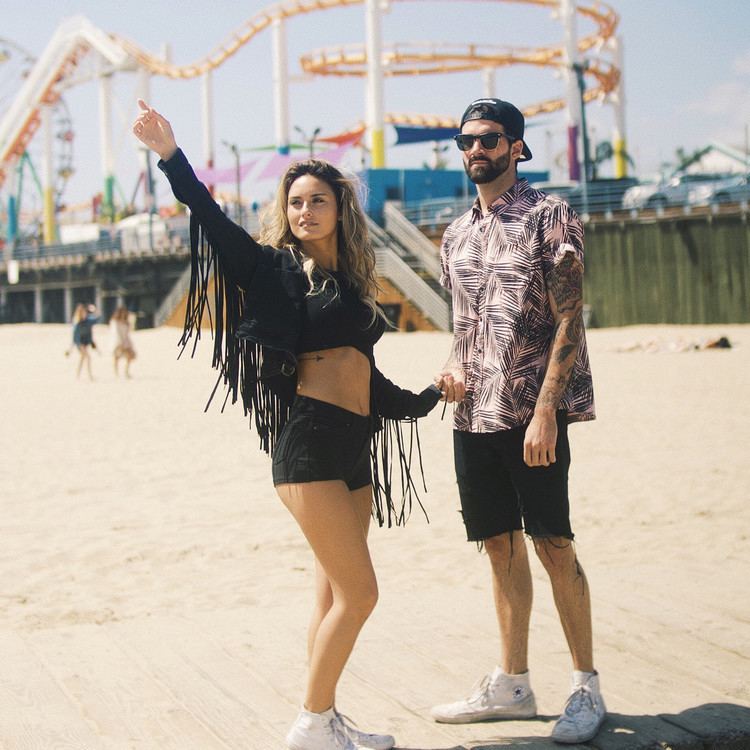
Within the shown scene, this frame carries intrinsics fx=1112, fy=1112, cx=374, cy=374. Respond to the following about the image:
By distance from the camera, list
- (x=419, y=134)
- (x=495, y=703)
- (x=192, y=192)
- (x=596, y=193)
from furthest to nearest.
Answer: (x=419, y=134), (x=596, y=193), (x=495, y=703), (x=192, y=192)

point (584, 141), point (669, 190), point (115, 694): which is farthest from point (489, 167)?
point (584, 141)

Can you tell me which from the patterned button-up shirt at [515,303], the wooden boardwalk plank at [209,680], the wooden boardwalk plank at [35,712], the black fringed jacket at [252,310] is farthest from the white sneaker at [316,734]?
the patterned button-up shirt at [515,303]

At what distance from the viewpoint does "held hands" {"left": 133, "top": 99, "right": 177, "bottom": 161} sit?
2.91m

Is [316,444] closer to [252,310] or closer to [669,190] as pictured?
[252,310]

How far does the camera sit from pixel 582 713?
10.2 feet

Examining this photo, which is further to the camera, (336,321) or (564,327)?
(564,327)

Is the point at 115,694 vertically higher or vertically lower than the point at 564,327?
lower

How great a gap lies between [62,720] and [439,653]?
4.27 ft

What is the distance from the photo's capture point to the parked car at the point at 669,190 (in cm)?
3050

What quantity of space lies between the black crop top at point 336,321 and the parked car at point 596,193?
3042cm

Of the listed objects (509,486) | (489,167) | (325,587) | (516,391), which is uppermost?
(489,167)

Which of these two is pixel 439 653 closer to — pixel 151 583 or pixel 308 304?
pixel 308 304

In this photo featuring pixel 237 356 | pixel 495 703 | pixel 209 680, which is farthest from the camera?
pixel 209 680

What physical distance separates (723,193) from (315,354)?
94.1 ft
